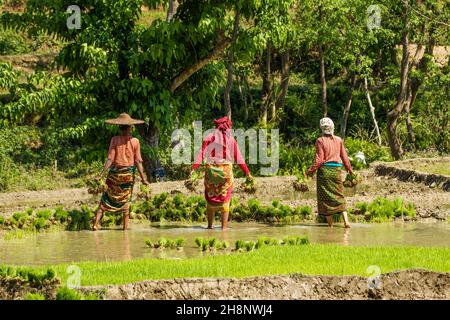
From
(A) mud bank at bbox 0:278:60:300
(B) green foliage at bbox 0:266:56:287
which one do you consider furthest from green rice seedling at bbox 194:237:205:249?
(A) mud bank at bbox 0:278:60:300

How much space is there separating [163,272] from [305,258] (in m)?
1.76

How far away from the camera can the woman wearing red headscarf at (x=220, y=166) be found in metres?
15.5

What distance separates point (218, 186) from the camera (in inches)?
614

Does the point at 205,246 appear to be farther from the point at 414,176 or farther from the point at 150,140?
the point at 150,140

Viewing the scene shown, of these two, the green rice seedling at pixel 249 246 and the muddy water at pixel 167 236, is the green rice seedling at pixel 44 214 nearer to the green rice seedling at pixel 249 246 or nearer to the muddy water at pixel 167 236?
the muddy water at pixel 167 236

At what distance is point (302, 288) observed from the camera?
9.97 metres

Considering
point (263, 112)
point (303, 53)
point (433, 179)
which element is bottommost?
point (433, 179)

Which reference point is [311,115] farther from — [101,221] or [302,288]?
[302,288]

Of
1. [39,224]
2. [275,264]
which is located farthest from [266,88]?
[275,264]

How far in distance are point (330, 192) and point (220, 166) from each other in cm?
168

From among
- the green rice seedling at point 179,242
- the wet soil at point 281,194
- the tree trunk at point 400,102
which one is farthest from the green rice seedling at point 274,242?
the tree trunk at point 400,102
